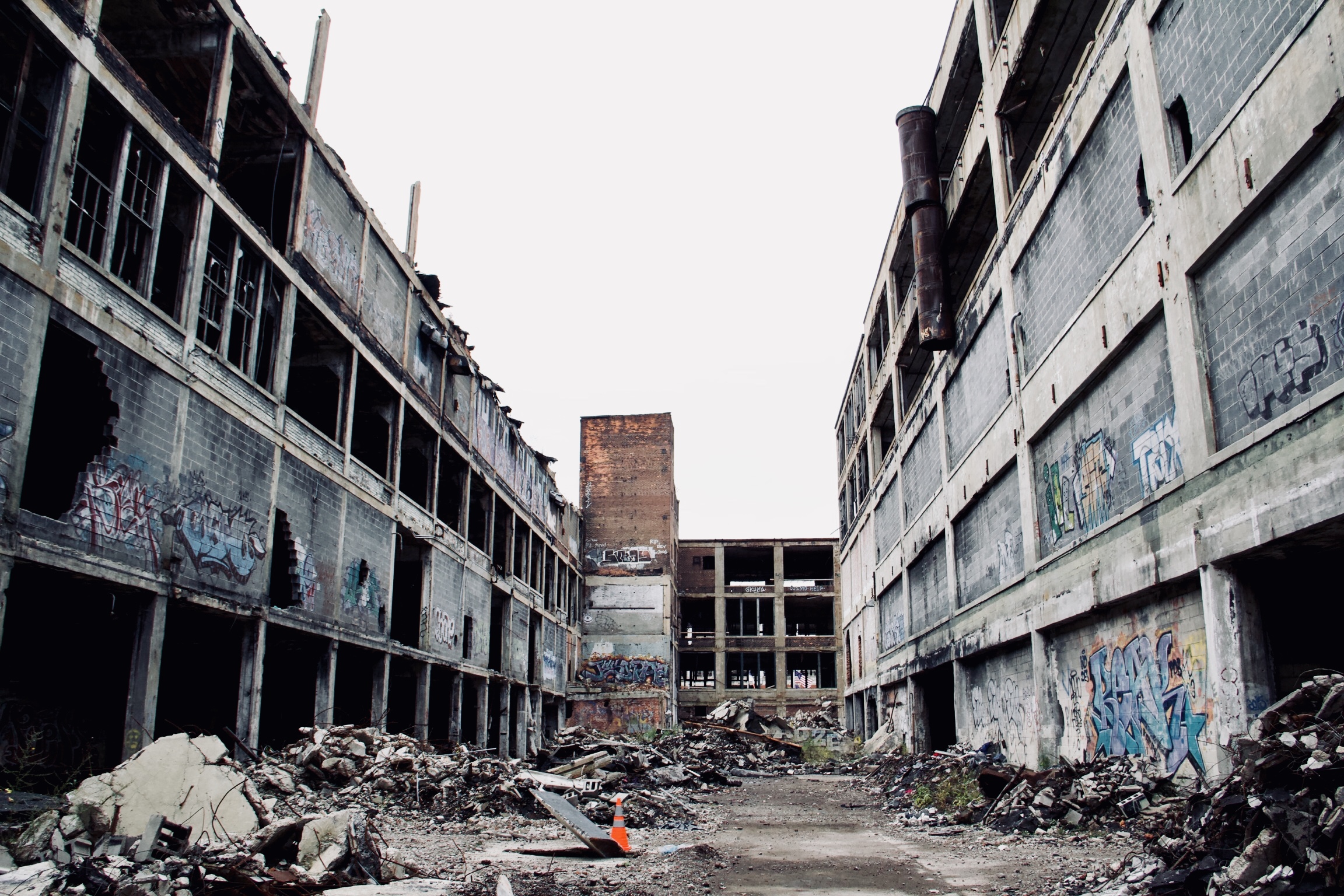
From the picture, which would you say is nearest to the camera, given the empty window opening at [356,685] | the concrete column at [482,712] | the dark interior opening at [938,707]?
the empty window opening at [356,685]

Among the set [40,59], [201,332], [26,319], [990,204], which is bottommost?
[26,319]

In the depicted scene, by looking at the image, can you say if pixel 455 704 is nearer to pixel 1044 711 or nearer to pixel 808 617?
pixel 1044 711

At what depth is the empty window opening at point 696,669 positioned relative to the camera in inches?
1870

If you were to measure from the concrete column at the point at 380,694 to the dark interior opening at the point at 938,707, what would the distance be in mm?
13516

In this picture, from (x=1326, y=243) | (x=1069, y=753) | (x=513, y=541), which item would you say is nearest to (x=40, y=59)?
(x=1326, y=243)

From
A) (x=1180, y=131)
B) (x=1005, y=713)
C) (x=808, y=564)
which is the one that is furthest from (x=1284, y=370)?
(x=808, y=564)

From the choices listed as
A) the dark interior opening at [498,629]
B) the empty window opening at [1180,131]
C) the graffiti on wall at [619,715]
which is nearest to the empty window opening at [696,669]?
the graffiti on wall at [619,715]

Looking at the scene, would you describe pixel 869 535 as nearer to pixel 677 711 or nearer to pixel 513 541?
pixel 513 541

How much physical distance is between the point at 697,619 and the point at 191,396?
4433 centimetres

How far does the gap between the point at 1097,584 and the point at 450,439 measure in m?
14.6

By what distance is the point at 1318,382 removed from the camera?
7074 mm

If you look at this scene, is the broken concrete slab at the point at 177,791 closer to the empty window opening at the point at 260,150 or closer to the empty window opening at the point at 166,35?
the empty window opening at the point at 166,35

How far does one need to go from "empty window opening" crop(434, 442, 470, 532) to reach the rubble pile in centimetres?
1798

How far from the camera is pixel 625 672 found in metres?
38.5
